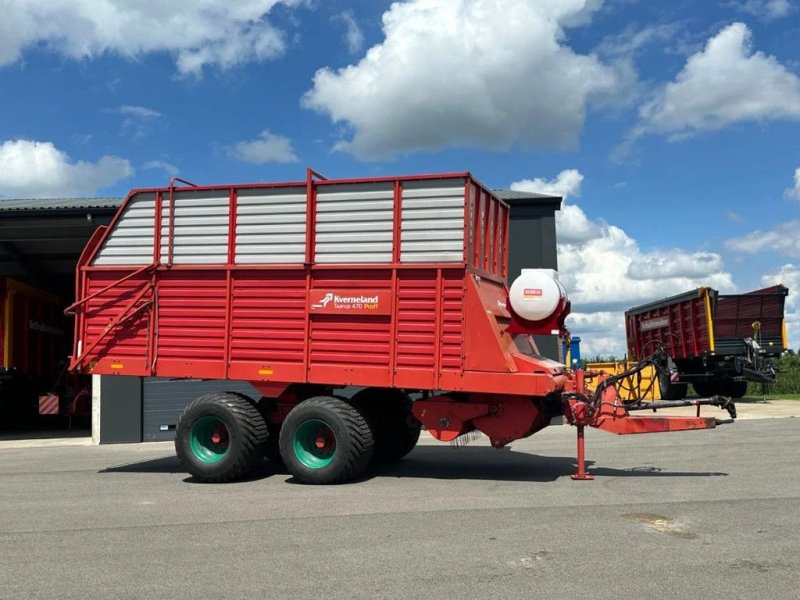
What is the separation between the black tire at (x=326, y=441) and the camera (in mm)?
8117

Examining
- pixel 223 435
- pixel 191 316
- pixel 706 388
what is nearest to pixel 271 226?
pixel 191 316

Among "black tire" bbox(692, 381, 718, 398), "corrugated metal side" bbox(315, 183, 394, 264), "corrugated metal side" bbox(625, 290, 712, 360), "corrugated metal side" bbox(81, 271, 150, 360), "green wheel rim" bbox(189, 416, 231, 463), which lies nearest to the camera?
"corrugated metal side" bbox(315, 183, 394, 264)

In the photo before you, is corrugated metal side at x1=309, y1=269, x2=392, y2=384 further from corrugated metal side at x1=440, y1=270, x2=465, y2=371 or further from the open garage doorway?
the open garage doorway

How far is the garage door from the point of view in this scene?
14609mm

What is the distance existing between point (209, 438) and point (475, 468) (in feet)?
11.2

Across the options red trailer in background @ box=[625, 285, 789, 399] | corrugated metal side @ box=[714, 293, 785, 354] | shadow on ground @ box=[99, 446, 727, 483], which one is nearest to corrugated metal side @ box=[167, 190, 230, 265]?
shadow on ground @ box=[99, 446, 727, 483]

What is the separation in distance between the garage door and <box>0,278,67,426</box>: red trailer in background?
13.1ft

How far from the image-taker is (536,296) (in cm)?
831

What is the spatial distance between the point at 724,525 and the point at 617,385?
3191 mm

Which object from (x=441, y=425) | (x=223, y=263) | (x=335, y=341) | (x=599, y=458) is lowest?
(x=599, y=458)

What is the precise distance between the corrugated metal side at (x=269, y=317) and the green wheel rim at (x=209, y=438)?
0.81 m

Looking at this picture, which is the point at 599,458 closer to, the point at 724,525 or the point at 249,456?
the point at 724,525

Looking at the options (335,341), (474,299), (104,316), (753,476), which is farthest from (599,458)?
(104,316)

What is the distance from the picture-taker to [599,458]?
10.1 m
